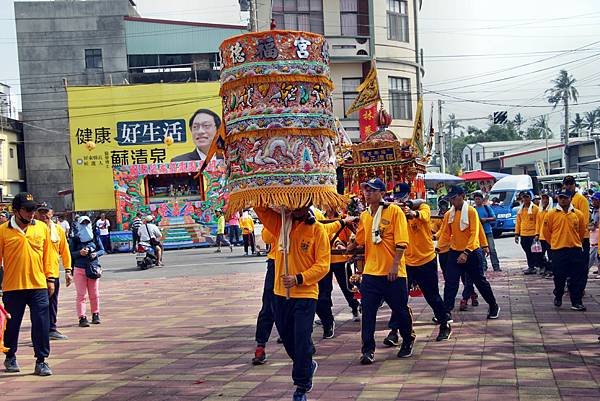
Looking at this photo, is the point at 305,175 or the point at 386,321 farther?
the point at 386,321

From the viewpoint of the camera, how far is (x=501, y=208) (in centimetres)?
2944

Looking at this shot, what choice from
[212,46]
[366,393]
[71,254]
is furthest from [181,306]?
[212,46]

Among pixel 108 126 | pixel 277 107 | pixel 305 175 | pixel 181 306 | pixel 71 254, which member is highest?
pixel 108 126

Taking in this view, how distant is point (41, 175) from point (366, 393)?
129 ft

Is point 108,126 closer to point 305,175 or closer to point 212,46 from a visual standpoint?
point 212,46

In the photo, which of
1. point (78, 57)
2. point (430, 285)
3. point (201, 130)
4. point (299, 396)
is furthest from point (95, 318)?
point (78, 57)

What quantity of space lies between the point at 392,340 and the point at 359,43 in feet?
80.7

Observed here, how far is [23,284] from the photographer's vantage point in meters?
8.15

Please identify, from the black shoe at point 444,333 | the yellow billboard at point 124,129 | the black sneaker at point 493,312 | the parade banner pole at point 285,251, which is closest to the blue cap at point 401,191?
the black shoe at point 444,333

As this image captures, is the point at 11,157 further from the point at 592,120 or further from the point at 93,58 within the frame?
the point at 592,120

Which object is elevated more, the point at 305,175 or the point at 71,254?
the point at 305,175

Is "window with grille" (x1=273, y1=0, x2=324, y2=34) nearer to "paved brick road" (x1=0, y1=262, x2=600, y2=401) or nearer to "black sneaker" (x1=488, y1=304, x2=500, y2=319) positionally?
"paved brick road" (x1=0, y1=262, x2=600, y2=401)

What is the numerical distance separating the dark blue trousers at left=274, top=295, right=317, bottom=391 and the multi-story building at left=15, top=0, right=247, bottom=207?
1452 inches

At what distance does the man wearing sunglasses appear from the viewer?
8094mm
